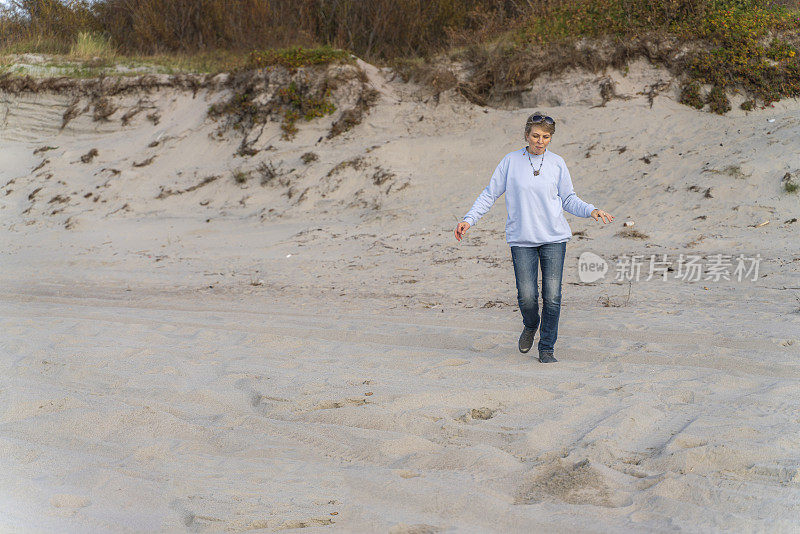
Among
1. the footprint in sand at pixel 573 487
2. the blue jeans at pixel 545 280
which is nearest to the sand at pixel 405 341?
the footprint in sand at pixel 573 487

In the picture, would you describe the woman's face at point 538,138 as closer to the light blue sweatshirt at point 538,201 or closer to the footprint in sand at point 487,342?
the light blue sweatshirt at point 538,201

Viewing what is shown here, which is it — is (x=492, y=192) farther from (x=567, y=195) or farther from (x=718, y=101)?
(x=718, y=101)

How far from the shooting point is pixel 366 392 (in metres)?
4.12

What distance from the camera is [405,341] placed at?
5.62m

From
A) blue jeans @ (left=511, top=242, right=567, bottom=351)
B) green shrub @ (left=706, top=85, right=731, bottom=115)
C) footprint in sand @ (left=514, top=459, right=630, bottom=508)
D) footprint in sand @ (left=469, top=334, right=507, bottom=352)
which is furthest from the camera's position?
green shrub @ (left=706, top=85, right=731, bottom=115)

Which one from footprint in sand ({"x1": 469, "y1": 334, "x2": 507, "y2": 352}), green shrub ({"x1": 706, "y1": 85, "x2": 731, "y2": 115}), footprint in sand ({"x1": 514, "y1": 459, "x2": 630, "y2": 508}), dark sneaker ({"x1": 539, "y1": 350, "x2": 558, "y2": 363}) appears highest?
green shrub ({"x1": 706, "y1": 85, "x2": 731, "y2": 115})

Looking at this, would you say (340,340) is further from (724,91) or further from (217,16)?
(217,16)

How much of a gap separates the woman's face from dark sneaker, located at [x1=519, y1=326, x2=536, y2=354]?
134cm

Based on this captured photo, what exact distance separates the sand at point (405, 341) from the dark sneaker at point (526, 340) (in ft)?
0.33

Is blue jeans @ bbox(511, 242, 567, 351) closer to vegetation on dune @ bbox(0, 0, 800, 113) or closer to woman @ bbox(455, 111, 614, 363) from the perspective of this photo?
woman @ bbox(455, 111, 614, 363)

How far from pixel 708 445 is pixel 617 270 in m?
5.10

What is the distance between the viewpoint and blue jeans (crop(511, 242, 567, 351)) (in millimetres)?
4742

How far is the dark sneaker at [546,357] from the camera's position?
484cm

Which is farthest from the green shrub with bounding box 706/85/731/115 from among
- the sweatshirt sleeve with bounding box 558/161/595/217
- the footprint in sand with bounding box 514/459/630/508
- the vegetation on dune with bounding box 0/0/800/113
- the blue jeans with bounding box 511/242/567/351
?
the footprint in sand with bounding box 514/459/630/508
